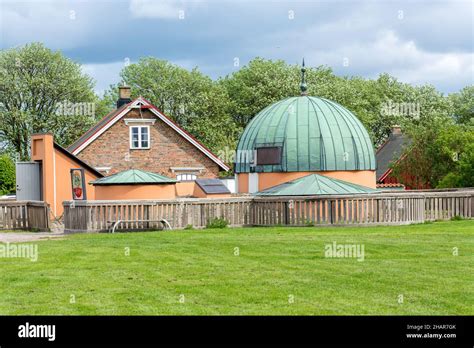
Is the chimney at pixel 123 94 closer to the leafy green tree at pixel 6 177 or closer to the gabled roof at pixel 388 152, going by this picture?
the leafy green tree at pixel 6 177

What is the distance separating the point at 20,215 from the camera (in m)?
29.4

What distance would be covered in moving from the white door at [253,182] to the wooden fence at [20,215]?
10.1 m

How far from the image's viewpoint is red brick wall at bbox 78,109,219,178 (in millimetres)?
45469

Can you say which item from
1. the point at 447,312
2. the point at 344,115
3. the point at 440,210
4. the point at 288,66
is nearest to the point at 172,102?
the point at 288,66

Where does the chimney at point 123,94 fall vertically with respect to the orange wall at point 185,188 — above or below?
above

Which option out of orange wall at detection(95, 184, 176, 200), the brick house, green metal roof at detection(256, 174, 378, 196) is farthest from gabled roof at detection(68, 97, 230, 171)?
green metal roof at detection(256, 174, 378, 196)

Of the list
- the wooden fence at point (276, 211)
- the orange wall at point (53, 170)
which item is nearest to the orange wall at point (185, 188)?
the orange wall at point (53, 170)

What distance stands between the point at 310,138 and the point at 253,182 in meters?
3.34

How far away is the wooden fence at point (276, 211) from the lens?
84.8 ft

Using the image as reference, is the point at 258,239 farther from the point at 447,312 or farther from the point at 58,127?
the point at 58,127

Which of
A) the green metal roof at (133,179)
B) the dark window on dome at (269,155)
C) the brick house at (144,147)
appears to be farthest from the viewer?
the brick house at (144,147)

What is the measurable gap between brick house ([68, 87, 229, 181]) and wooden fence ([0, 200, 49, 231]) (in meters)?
15.3

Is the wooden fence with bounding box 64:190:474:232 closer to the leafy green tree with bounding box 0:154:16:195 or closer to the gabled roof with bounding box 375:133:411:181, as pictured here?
the gabled roof with bounding box 375:133:411:181
